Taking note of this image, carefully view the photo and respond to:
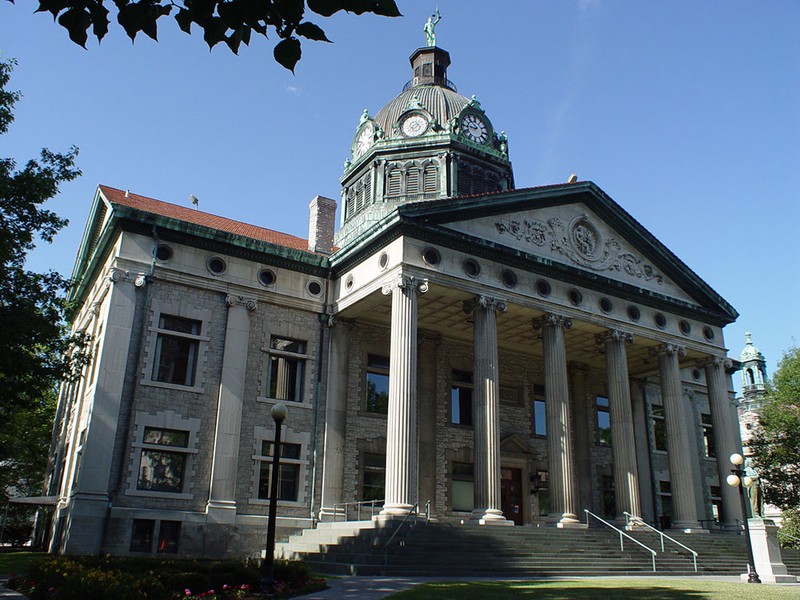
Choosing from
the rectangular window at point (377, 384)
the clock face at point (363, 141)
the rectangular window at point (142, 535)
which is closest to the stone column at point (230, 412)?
the rectangular window at point (142, 535)

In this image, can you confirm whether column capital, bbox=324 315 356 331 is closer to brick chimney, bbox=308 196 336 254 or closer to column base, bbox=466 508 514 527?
brick chimney, bbox=308 196 336 254

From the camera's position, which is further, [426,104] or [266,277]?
[426,104]

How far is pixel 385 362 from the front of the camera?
2994 centimetres

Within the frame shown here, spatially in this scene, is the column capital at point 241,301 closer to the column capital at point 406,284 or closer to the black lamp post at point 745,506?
the column capital at point 406,284

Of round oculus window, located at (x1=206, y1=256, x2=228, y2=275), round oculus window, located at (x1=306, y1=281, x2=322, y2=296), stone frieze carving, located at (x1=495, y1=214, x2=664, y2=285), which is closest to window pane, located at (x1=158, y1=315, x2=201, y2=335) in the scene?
round oculus window, located at (x1=206, y1=256, x2=228, y2=275)

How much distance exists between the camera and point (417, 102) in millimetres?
38219

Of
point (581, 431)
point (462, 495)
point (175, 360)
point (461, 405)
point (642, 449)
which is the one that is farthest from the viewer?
point (642, 449)

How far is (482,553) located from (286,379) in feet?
33.8

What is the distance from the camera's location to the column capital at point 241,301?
2630 centimetres

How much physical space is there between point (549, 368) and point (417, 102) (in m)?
17.5

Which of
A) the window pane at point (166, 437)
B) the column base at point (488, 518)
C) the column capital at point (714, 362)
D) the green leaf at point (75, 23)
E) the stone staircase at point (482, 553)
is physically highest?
the column capital at point (714, 362)

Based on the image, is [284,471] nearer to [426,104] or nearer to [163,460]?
[163,460]

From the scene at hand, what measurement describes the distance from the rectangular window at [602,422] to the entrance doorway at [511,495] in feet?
17.5

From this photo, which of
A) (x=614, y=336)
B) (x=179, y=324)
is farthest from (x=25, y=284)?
(x=614, y=336)
